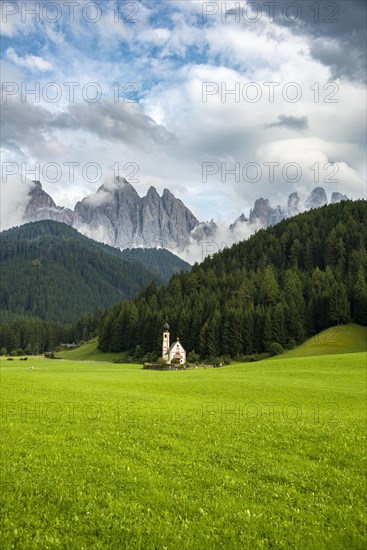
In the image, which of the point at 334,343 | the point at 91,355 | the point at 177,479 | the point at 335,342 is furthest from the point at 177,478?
the point at 91,355

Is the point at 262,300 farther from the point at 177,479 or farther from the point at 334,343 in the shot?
the point at 177,479

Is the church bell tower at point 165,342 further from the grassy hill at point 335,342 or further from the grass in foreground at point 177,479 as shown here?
the grass in foreground at point 177,479

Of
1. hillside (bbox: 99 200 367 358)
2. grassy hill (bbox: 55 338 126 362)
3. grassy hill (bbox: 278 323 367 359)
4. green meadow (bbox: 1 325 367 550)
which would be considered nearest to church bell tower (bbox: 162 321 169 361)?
hillside (bbox: 99 200 367 358)

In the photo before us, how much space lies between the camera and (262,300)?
13725cm

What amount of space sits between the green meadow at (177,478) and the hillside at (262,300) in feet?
303

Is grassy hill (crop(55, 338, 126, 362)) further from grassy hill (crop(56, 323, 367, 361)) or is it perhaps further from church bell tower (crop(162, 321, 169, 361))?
grassy hill (crop(56, 323, 367, 361))

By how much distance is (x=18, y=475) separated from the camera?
40.0ft

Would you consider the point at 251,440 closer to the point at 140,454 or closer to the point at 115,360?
the point at 140,454

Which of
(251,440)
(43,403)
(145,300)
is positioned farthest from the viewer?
(145,300)

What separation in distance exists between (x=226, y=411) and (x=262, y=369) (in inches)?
1514

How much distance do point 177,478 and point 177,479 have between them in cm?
7

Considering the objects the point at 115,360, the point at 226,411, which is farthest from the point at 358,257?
the point at 226,411

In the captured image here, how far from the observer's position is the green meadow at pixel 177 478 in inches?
364

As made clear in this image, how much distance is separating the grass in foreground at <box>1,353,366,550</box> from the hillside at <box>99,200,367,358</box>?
93498mm
